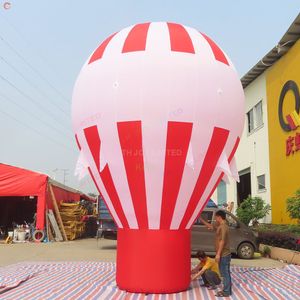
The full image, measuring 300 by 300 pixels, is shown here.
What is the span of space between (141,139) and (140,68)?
112 centimetres

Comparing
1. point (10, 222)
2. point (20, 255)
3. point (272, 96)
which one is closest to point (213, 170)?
point (20, 255)

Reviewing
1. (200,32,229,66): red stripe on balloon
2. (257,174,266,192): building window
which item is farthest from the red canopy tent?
(200,32,229,66): red stripe on balloon

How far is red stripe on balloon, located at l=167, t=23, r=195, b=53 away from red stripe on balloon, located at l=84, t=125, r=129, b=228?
1.85 m

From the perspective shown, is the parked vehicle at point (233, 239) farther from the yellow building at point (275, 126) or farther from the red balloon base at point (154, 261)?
the red balloon base at point (154, 261)

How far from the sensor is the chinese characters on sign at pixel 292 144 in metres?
17.3

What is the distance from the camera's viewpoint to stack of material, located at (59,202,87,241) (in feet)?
75.9

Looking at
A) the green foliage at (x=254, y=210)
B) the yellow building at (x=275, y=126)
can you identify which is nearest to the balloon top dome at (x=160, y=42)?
the yellow building at (x=275, y=126)

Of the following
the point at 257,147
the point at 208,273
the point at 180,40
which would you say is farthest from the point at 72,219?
the point at 180,40

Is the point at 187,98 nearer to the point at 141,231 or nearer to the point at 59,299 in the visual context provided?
the point at 141,231

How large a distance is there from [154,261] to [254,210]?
13.1m

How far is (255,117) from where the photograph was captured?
2344 cm

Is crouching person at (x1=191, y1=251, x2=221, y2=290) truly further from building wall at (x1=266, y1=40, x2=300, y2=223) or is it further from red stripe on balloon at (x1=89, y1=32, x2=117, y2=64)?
building wall at (x1=266, y1=40, x2=300, y2=223)

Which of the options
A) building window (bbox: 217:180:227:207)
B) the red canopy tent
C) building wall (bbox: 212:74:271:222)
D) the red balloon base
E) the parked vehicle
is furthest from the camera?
building window (bbox: 217:180:227:207)

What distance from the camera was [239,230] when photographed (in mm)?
14789
